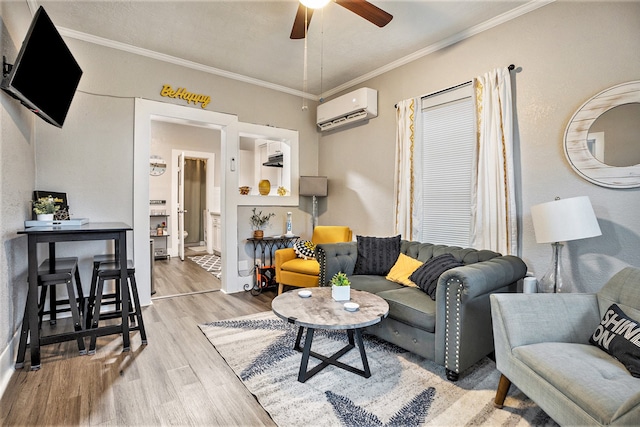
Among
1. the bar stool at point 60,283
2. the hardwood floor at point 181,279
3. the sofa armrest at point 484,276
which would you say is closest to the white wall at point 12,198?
the bar stool at point 60,283

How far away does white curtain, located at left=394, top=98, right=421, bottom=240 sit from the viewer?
143 inches

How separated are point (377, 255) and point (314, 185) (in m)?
1.78

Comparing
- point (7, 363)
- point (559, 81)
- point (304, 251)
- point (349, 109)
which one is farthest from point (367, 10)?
point (7, 363)

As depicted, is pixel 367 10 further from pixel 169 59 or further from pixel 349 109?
pixel 169 59

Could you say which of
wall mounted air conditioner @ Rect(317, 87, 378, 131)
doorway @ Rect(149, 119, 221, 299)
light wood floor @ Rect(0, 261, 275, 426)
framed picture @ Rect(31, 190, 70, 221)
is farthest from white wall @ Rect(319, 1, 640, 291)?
doorway @ Rect(149, 119, 221, 299)

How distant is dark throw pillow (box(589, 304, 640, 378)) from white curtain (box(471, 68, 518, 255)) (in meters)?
1.10

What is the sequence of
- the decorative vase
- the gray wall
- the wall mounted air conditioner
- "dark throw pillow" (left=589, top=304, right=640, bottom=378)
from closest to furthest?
"dark throw pillow" (left=589, top=304, right=640, bottom=378)
the gray wall
the wall mounted air conditioner
the decorative vase

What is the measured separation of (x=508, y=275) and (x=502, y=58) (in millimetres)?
1994

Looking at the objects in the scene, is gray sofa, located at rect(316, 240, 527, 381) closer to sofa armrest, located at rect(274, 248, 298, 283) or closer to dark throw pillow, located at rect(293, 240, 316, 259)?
dark throw pillow, located at rect(293, 240, 316, 259)

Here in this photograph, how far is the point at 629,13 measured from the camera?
2.28m

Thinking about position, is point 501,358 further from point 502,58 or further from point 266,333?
point 502,58

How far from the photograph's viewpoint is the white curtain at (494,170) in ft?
9.21

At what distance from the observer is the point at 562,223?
7.27 feet

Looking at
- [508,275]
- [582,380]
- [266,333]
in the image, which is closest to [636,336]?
[582,380]
